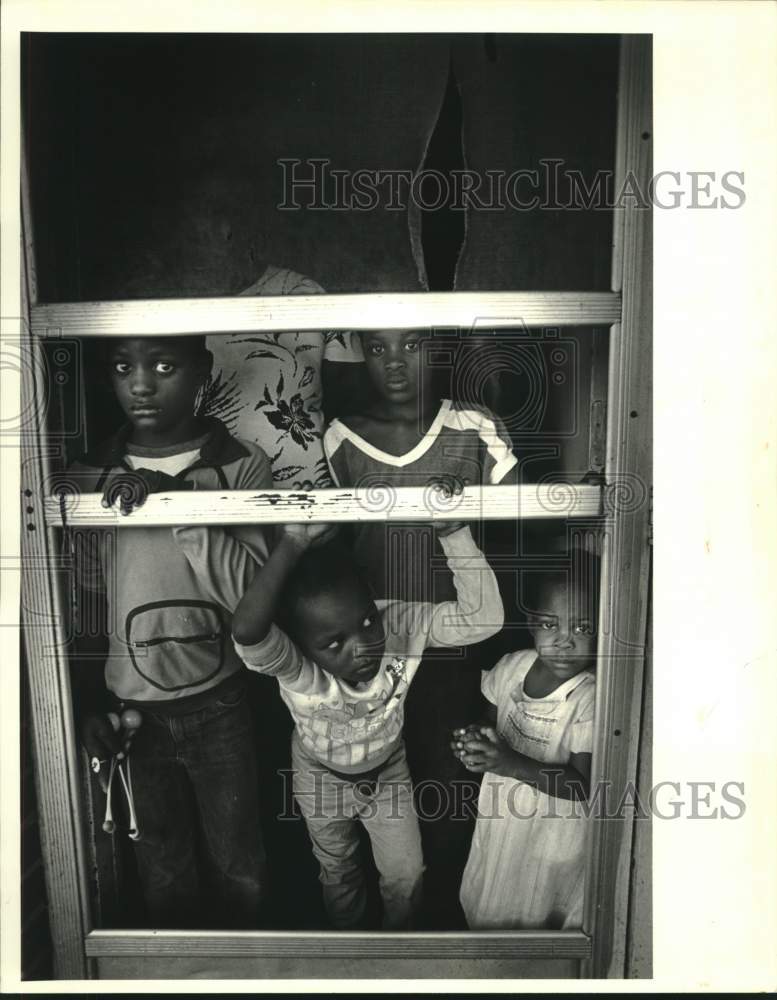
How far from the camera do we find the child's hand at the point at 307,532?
4.45 ft

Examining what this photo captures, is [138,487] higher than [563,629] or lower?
higher

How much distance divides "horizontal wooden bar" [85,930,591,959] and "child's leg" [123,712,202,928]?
39 mm

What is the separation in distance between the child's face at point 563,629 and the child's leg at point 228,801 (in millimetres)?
473

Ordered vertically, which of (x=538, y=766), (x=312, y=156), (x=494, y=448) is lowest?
(x=538, y=766)

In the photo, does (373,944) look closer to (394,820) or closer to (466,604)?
(394,820)

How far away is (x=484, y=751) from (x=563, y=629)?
0.75 feet

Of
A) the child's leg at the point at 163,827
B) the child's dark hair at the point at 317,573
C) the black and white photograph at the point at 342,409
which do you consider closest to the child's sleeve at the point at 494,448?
the black and white photograph at the point at 342,409

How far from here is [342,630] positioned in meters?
1.37

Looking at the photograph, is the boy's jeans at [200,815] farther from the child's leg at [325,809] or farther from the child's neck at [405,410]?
the child's neck at [405,410]

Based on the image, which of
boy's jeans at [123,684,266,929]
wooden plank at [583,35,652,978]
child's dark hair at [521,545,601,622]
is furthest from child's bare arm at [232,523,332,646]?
wooden plank at [583,35,652,978]

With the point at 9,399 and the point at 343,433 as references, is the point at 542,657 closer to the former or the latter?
A: the point at 343,433

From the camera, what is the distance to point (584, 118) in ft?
4.45

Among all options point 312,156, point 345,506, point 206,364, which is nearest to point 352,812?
point 345,506

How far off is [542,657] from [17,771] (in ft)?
2.77
